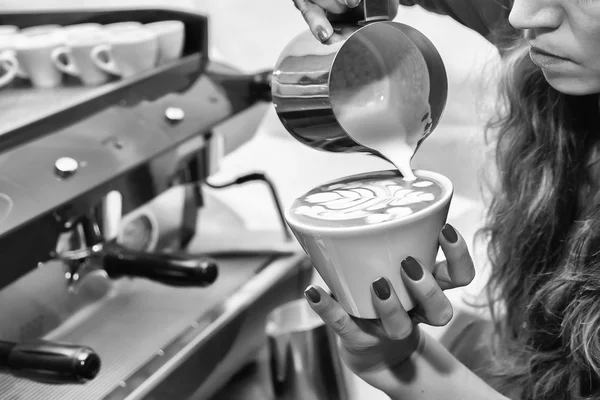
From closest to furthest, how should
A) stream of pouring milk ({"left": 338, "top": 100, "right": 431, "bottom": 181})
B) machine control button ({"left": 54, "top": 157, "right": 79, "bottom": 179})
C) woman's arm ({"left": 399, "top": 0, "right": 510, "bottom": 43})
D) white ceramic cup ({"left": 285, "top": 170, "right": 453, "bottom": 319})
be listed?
white ceramic cup ({"left": 285, "top": 170, "right": 453, "bottom": 319}) → stream of pouring milk ({"left": 338, "top": 100, "right": 431, "bottom": 181}) → machine control button ({"left": 54, "top": 157, "right": 79, "bottom": 179}) → woman's arm ({"left": 399, "top": 0, "right": 510, "bottom": 43})

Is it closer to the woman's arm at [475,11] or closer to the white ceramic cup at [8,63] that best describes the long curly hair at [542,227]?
the woman's arm at [475,11]

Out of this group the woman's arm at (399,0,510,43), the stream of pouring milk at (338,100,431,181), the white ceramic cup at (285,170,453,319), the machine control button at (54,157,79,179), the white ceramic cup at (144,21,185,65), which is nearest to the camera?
the white ceramic cup at (285,170,453,319)

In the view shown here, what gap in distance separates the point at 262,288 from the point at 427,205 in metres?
0.39

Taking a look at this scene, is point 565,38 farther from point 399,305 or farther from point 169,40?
point 169,40

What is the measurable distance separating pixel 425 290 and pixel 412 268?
2 cm

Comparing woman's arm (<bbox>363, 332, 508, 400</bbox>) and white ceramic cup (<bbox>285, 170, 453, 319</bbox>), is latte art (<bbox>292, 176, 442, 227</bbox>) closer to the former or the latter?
white ceramic cup (<bbox>285, 170, 453, 319</bbox>)

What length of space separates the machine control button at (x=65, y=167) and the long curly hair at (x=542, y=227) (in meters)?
0.45

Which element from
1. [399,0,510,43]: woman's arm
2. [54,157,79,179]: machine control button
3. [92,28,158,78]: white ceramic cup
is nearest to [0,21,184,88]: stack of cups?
→ [92,28,158,78]: white ceramic cup

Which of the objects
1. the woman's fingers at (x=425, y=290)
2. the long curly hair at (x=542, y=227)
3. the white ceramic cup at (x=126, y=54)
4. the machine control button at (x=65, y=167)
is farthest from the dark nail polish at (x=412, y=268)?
the white ceramic cup at (x=126, y=54)

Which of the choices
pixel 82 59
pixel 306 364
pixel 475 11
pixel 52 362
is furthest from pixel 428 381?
pixel 82 59

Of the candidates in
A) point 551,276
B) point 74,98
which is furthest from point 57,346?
point 551,276

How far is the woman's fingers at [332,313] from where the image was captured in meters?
0.60

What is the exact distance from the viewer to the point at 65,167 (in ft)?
2.50

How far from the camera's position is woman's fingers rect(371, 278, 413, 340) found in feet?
1.86
